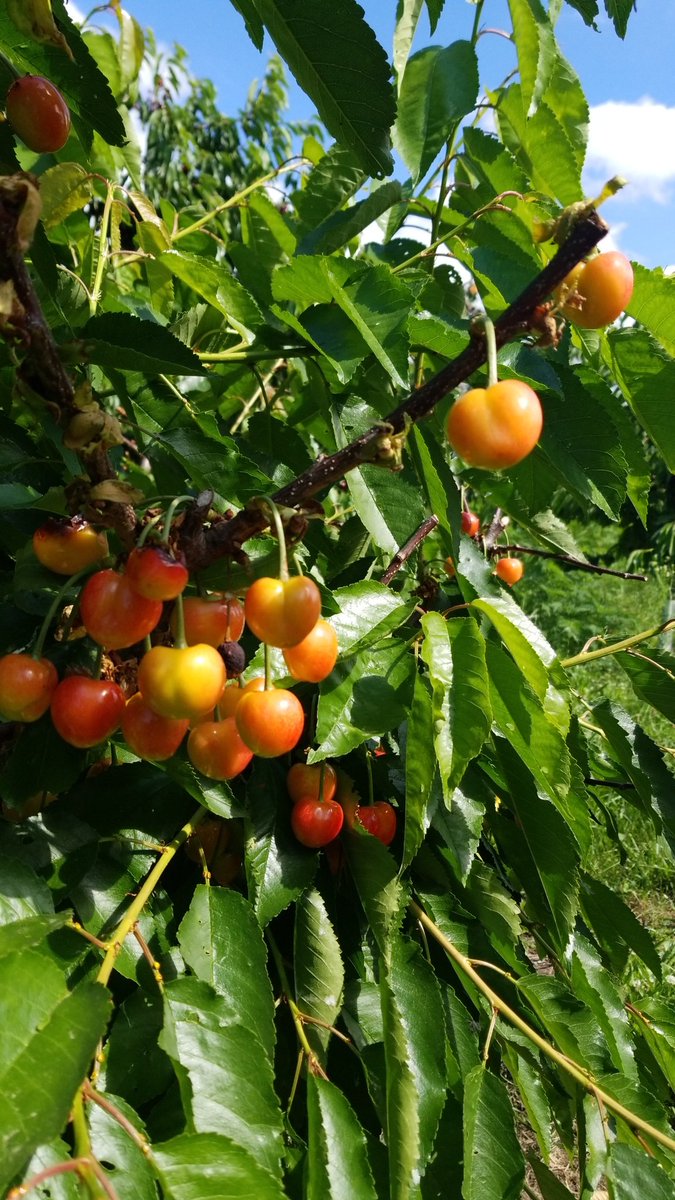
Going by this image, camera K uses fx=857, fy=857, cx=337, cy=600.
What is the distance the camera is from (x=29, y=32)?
2.23 ft

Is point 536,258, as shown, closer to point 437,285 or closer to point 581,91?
point 437,285

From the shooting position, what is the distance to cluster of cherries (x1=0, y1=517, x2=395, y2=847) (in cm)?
61

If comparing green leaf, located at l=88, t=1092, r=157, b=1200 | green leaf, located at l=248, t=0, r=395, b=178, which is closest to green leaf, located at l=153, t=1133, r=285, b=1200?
green leaf, located at l=88, t=1092, r=157, b=1200

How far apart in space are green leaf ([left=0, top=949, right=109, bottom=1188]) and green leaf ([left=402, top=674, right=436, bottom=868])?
329mm

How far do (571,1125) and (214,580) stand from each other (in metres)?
0.88

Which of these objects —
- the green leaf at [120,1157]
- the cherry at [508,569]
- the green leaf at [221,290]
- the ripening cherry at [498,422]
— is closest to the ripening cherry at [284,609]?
the ripening cherry at [498,422]

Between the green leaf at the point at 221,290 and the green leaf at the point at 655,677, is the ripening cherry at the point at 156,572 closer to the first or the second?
the green leaf at the point at 221,290

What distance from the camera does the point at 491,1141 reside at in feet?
2.79

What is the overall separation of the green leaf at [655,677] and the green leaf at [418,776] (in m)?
0.46

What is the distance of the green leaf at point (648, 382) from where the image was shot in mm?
932

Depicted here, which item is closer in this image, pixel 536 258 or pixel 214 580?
pixel 214 580

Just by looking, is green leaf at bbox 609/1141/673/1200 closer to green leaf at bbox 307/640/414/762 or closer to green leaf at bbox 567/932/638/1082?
green leaf at bbox 567/932/638/1082

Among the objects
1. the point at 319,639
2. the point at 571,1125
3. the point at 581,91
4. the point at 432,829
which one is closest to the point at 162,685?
the point at 319,639

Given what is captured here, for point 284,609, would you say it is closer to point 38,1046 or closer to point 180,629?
point 180,629
